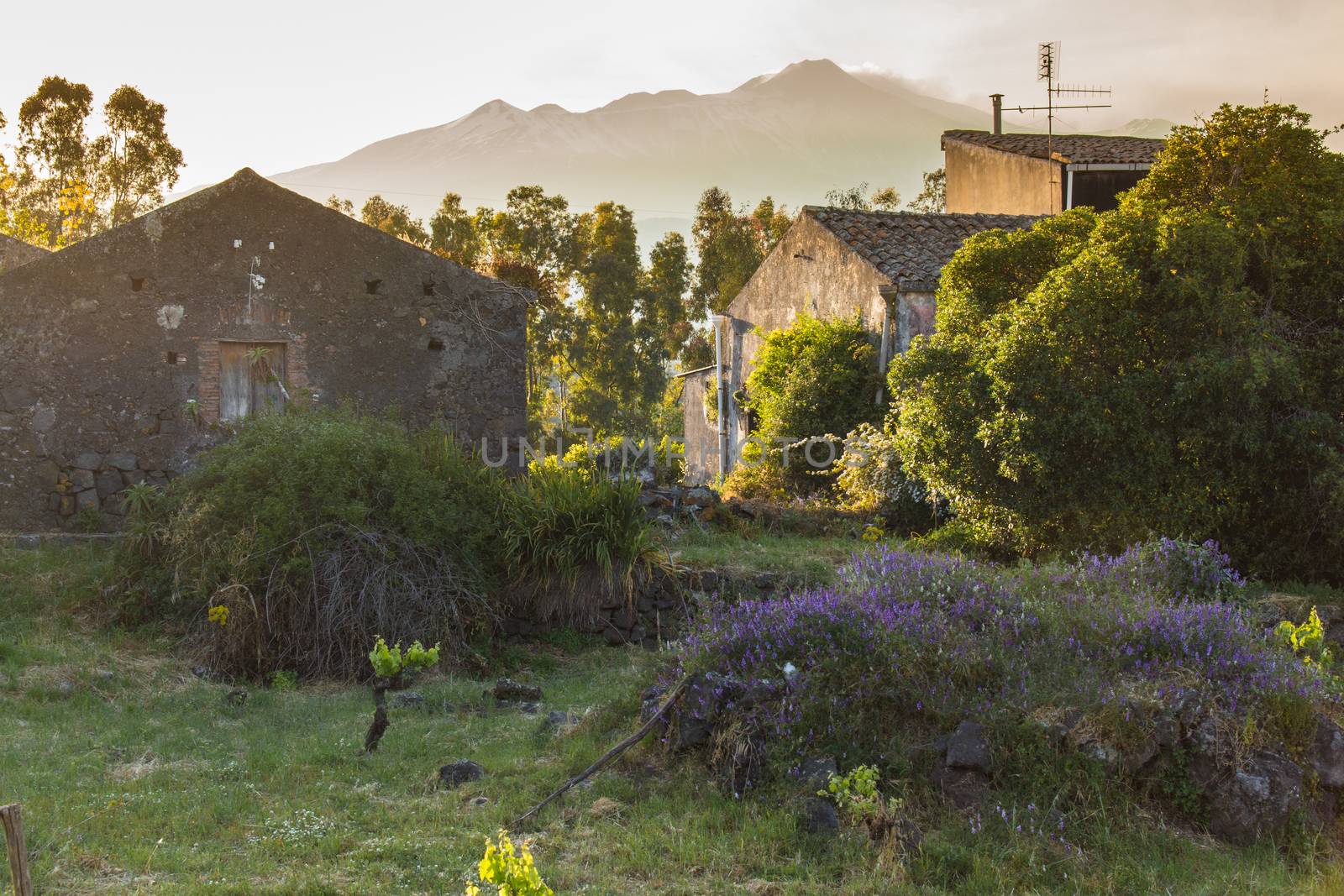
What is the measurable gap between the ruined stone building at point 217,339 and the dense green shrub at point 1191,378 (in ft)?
21.2

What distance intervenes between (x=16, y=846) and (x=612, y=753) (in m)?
3.50

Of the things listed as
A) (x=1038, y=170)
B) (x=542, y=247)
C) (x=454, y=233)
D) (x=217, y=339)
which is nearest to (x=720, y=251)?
(x=542, y=247)

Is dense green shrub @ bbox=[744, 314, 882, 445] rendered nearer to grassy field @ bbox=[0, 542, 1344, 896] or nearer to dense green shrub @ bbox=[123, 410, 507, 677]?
dense green shrub @ bbox=[123, 410, 507, 677]

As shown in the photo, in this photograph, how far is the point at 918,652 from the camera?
21.1ft

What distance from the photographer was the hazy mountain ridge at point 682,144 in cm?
14775

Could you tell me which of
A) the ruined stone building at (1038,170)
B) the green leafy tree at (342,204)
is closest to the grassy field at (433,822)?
the ruined stone building at (1038,170)

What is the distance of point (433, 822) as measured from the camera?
5.91 meters

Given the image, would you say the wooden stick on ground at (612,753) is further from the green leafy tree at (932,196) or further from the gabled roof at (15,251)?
the green leafy tree at (932,196)

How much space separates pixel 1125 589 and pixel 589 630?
5.45 meters

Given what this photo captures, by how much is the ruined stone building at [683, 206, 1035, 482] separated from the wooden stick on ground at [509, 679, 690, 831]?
13.2 meters

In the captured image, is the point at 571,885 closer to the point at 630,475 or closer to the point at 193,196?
the point at 630,475

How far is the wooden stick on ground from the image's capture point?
19.6ft

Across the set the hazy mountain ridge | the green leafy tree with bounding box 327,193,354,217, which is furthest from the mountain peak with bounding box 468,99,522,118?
the green leafy tree with bounding box 327,193,354,217

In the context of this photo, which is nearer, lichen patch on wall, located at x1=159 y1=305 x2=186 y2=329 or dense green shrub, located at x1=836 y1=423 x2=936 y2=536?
lichen patch on wall, located at x1=159 y1=305 x2=186 y2=329
